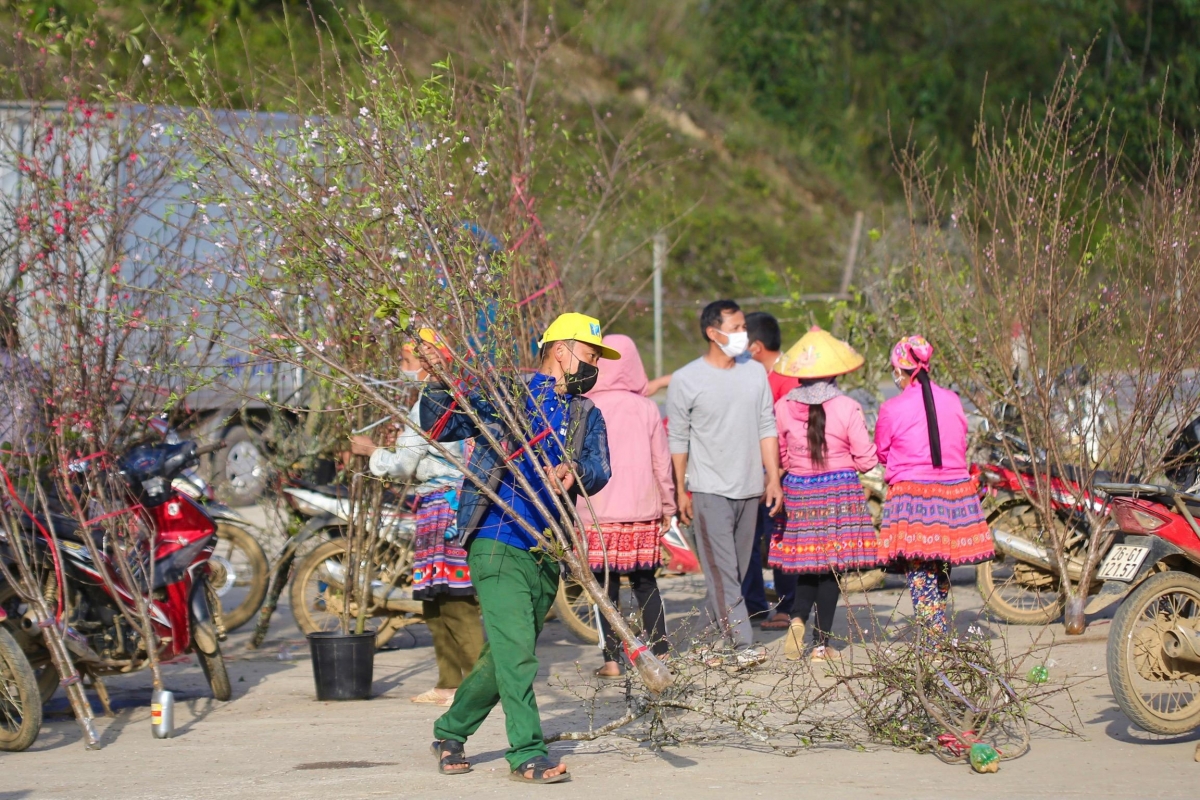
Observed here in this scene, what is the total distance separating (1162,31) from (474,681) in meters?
24.3

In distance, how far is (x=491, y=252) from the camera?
20.0ft

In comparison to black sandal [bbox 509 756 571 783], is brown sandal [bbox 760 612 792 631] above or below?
below

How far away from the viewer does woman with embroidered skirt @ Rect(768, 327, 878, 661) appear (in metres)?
7.81

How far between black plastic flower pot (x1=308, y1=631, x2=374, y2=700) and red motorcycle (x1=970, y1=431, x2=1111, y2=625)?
3617mm

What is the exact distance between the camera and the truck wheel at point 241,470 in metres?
10.0

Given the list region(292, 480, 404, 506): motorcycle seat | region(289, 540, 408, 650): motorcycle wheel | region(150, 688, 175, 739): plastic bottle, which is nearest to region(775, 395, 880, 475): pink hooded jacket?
region(292, 480, 404, 506): motorcycle seat

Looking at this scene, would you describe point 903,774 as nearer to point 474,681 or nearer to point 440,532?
point 474,681

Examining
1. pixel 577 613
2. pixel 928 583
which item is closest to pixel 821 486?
pixel 928 583

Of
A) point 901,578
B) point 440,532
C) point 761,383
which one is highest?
point 761,383

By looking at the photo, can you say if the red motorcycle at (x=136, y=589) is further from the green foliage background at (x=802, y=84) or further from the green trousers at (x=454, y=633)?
the green foliage background at (x=802, y=84)

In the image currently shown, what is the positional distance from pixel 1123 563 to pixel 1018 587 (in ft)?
9.56

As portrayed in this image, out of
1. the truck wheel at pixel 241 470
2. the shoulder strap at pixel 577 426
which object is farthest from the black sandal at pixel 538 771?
the truck wheel at pixel 241 470

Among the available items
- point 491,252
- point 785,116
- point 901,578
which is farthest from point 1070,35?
point 491,252

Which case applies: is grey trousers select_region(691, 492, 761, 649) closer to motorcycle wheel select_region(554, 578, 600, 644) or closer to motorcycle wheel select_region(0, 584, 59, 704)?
motorcycle wheel select_region(554, 578, 600, 644)
